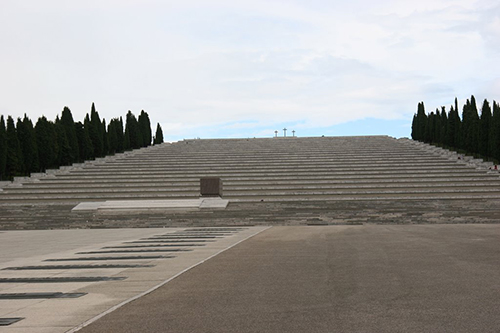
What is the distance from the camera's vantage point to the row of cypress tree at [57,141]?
34594mm

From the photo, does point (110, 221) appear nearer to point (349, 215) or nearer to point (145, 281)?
point (349, 215)

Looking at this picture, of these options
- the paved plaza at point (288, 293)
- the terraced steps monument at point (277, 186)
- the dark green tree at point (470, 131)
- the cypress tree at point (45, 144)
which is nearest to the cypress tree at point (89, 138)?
the terraced steps monument at point (277, 186)

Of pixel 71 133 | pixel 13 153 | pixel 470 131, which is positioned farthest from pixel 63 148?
pixel 470 131

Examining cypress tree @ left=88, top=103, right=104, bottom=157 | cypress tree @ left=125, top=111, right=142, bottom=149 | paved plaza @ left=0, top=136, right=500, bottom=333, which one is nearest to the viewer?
paved plaza @ left=0, top=136, right=500, bottom=333

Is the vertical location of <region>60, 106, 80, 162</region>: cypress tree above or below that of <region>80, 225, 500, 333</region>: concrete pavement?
above

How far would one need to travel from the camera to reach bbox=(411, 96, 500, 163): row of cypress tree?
3781 cm

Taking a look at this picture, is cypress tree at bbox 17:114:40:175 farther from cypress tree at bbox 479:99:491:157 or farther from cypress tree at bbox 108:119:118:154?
cypress tree at bbox 479:99:491:157

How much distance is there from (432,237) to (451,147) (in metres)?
34.1

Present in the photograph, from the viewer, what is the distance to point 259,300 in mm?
5996

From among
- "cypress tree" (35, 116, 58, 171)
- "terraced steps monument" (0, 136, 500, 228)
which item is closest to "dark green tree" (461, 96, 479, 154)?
"terraced steps monument" (0, 136, 500, 228)

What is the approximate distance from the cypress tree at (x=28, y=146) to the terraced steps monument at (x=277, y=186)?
1.40 m

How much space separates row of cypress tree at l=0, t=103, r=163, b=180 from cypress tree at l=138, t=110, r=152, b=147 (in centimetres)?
197

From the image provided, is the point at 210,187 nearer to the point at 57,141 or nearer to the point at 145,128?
the point at 57,141

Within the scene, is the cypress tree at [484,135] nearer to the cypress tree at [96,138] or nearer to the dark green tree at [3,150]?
the cypress tree at [96,138]
